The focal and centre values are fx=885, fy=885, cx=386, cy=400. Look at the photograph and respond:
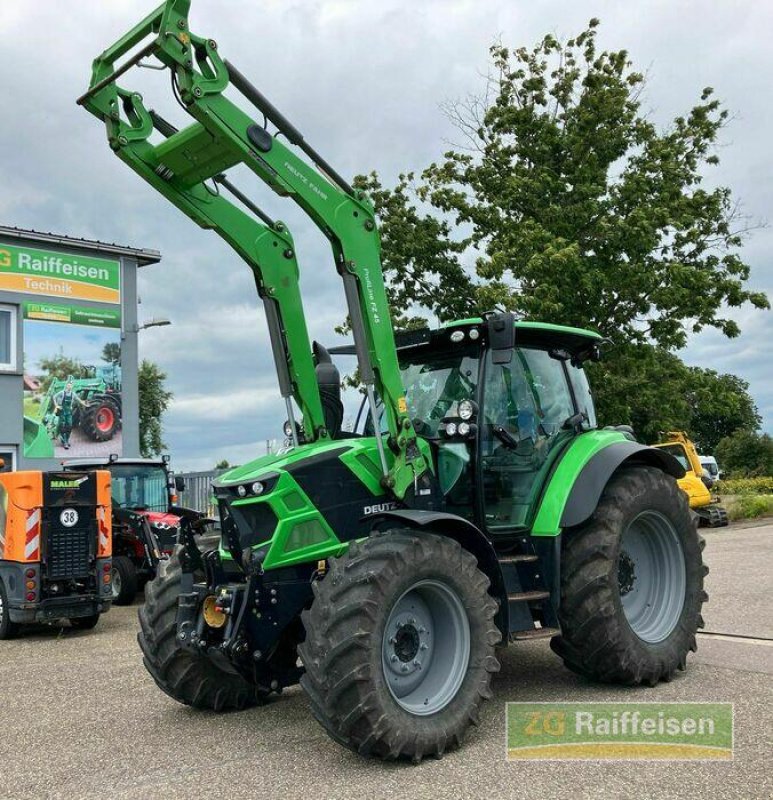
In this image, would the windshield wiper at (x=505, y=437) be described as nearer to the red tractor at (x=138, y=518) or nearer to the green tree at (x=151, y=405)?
the red tractor at (x=138, y=518)

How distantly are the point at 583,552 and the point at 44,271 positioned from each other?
15465 mm

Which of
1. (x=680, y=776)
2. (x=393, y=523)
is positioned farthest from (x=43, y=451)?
(x=680, y=776)

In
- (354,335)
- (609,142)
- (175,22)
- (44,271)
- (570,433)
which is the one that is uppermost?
(609,142)

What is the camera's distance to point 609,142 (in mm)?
21781

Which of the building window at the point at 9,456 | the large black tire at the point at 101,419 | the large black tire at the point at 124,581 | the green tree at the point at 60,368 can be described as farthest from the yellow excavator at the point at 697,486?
the building window at the point at 9,456

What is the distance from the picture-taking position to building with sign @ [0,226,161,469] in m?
17.8

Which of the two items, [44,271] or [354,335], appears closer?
[354,335]

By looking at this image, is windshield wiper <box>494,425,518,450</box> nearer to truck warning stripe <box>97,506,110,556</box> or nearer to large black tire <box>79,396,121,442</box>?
truck warning stripe <box>97,506,110,556</box>

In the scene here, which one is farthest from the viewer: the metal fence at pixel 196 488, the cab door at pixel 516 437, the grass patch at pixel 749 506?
the grass patch at pixel 749 506

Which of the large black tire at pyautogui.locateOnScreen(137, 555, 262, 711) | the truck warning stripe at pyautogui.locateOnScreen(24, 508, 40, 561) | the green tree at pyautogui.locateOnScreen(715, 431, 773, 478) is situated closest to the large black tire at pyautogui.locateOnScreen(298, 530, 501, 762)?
the large black tire at pyautogui.locateOnScreen(137, 555, 262, 711)

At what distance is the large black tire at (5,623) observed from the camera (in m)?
10.1

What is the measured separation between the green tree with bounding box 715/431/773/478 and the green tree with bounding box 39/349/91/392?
2137 inches

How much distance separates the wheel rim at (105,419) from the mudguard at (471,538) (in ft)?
49.3

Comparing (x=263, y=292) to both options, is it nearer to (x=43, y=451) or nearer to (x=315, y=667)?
(x=315, y=667)
